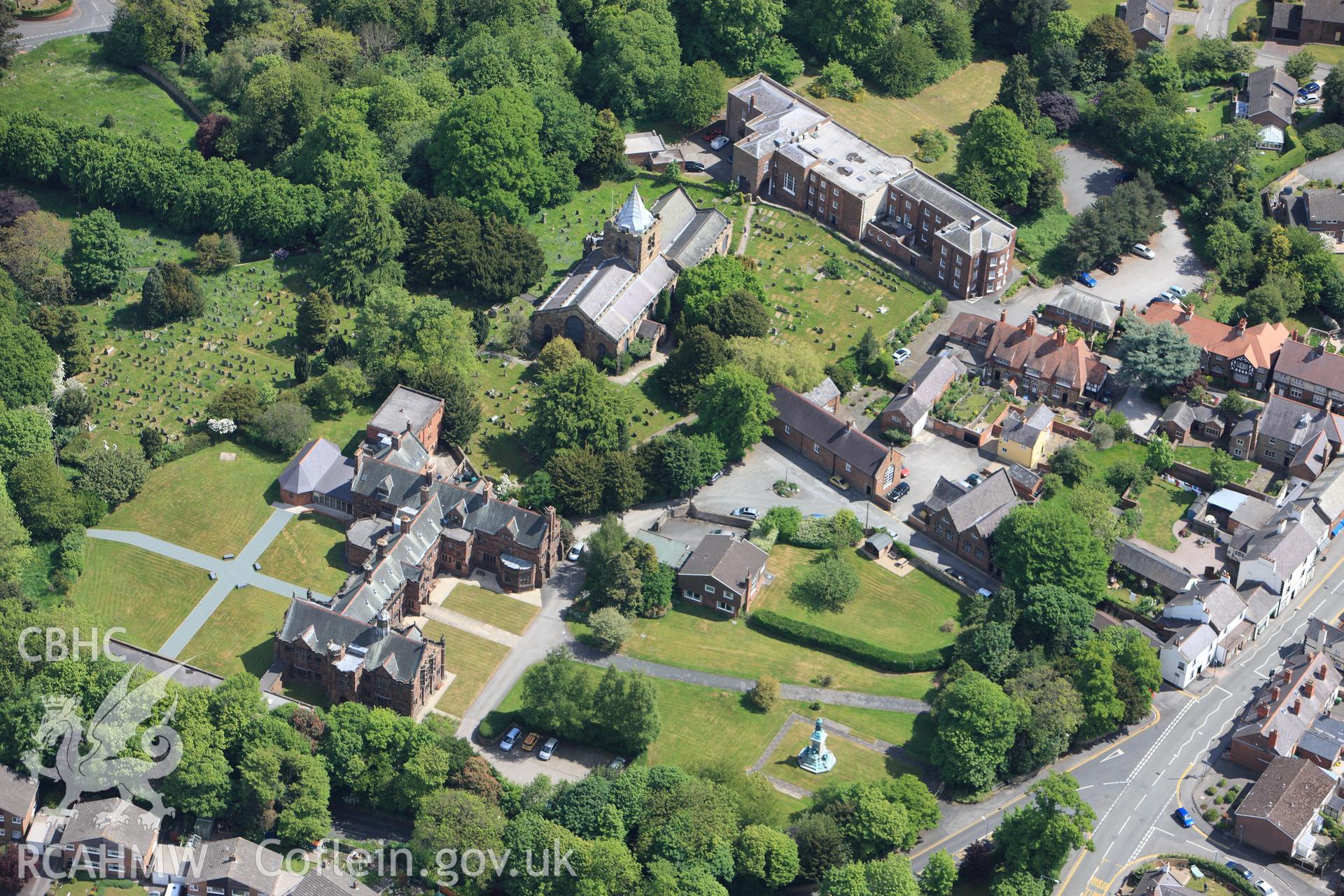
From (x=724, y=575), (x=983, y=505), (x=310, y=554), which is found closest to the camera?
(x=724, y=575)

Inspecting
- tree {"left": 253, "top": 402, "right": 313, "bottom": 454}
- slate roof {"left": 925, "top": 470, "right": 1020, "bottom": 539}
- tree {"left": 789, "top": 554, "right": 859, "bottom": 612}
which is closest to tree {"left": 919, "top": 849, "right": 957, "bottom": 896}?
tree {"left": 789, "top": 554, "right": 859, "bottom": 612}

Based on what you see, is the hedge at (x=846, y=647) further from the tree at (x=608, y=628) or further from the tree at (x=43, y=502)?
the tree at (x=43, y=502)

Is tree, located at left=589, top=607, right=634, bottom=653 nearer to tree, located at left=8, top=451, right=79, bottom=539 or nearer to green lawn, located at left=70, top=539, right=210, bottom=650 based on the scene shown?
green lawn, located at left=70, top=539, right=210, bottom=650

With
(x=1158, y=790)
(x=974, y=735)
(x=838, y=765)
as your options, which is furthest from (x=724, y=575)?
(x=1158, y=790)

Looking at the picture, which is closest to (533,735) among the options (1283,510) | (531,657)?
(531,657)

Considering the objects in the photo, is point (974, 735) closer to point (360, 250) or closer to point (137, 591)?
point (137, 591)

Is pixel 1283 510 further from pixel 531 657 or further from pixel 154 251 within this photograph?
pixel 154 251
